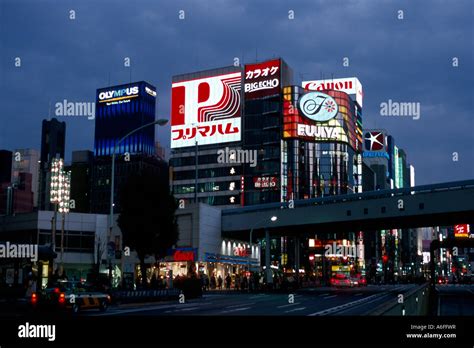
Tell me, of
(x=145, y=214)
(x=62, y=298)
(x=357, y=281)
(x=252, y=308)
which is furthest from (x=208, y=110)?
(x=62, y=298)

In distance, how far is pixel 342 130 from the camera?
155125 mm

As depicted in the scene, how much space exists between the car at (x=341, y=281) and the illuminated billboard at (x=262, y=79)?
6695 cm

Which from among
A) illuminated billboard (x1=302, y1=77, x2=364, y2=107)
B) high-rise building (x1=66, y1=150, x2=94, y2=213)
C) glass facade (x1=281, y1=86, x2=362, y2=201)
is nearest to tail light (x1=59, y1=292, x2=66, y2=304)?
glass facade (x1=281, y1=86, x2=362, y2=201)

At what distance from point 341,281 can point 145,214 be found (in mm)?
43414

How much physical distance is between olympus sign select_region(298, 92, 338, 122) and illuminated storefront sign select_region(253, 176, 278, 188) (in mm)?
16889

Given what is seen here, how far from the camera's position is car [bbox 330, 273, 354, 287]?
86.0m

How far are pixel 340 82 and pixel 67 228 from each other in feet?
402

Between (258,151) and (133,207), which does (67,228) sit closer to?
(133,207)

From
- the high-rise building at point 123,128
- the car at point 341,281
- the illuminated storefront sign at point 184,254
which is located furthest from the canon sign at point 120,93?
the illuminated storefront sign at point 184,254

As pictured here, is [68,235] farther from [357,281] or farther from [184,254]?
[357,281]

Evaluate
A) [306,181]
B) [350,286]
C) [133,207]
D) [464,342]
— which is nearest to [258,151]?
[306,181]

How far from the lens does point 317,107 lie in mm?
143625

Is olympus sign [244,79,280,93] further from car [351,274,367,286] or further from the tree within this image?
the tree

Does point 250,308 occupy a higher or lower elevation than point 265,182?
lower
